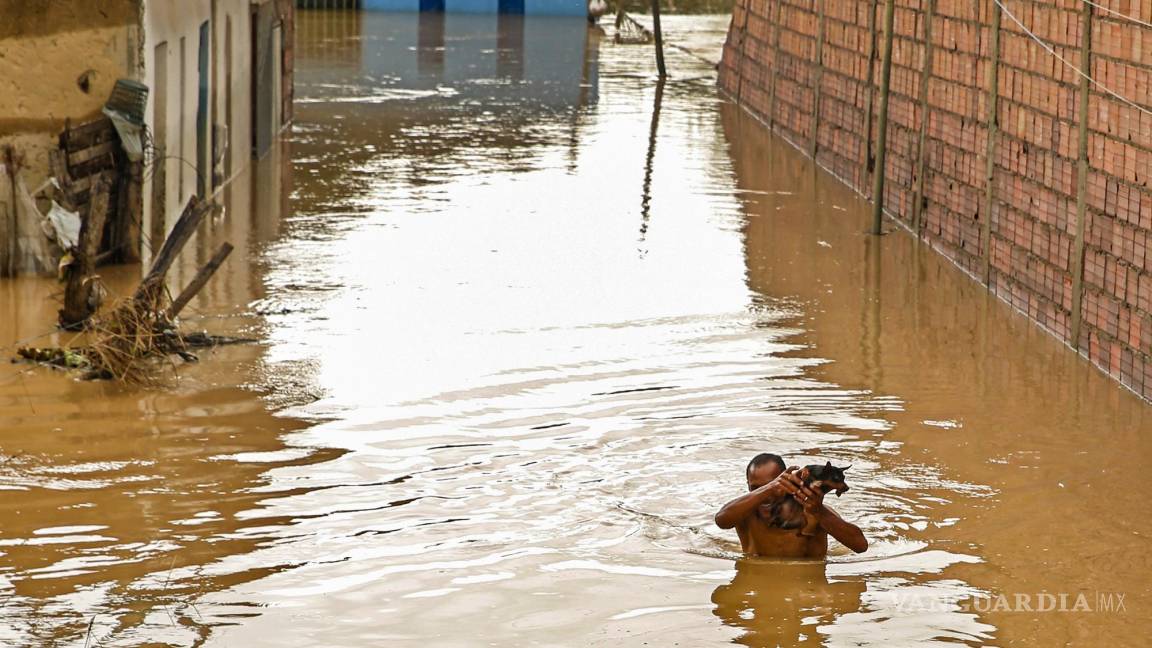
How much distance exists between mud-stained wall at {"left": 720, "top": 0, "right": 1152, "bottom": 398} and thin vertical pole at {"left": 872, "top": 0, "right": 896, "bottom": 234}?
8.7 inches

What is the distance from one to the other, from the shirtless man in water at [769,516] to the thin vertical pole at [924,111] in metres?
9.37

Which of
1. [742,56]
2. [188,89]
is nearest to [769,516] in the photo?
[188,89]

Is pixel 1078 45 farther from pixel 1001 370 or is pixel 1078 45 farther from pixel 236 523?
pixel 236 523

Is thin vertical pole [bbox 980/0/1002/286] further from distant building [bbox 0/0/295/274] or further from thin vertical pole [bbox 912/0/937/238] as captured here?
distant building [bbox 0/0/295/274]

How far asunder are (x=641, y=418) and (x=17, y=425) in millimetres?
3675

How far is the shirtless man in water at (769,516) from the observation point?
7547 millimetres

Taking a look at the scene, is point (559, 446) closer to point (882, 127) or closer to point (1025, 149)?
point (1025, 149)

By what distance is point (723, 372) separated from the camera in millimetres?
11406

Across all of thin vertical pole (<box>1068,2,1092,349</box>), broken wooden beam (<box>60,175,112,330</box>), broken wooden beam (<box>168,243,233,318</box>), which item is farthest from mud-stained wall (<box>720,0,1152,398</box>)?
broken wooden beam (<box>60,175,112,330</box>)

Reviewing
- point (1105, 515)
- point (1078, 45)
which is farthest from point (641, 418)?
point (1078, 45)

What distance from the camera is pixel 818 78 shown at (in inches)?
866

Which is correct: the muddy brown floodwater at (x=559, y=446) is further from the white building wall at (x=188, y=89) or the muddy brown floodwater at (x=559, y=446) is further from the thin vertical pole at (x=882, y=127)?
the white building wall at (x=188, y=89)

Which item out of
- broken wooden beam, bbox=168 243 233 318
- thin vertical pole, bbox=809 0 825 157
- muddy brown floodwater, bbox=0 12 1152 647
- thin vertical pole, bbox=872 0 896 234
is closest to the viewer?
muddy brown floodwater, bbox=0 12 1152 647

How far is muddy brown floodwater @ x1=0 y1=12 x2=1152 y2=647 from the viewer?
23.9 feet
